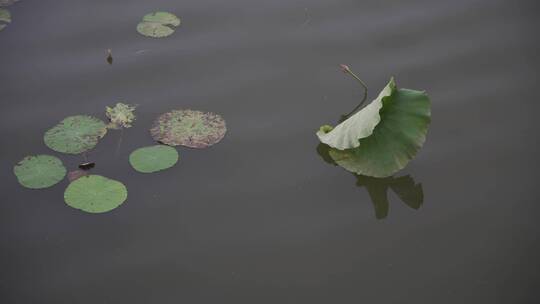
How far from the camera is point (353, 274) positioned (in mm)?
2080

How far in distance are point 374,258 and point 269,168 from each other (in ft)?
1.88

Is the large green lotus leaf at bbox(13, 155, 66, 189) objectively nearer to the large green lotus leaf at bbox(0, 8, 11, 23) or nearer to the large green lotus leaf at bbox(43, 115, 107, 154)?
the large green lotus leaf at bbox(43, 115, 107, 154)

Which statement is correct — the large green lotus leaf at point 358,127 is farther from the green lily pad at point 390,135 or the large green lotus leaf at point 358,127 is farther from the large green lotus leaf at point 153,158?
the large green lotus leaf at point 153,158

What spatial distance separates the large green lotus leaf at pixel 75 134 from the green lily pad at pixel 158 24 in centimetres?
60

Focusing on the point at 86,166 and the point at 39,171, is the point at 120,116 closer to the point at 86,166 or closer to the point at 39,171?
the point at 86,166

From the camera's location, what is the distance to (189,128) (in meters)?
2.43

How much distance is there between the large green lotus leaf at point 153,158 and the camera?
91.5 inches

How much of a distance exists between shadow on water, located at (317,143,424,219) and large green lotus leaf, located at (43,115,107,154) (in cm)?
112

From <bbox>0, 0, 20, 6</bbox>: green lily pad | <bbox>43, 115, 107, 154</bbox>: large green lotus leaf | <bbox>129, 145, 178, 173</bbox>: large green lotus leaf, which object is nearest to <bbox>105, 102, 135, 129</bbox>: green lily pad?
<bbox>43, 115, 107, 154</bbox>: large green lotus leaf

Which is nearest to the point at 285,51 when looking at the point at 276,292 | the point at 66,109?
the point at 66,109

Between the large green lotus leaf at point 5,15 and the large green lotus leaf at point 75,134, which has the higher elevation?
the large green lotus leaf at point 5,15

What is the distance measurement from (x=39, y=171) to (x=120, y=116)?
416mm

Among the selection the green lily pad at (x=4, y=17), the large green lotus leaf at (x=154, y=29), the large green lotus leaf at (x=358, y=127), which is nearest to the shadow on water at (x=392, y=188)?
the large green lotus leaf at (x=358, y=127)

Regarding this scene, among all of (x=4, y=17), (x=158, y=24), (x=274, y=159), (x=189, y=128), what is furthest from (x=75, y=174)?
(x=4, y=17)
